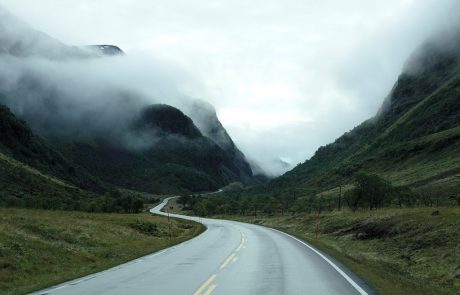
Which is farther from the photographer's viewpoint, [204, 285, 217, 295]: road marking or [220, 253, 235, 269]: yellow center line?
[220, 253, 235, 269]: yellow center line

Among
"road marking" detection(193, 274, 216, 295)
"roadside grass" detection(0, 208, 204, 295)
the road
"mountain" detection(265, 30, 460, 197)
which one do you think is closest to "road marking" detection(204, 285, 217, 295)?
the road

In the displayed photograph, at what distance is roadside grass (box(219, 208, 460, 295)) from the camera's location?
647 inches

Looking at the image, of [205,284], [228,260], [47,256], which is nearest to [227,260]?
[228,260]

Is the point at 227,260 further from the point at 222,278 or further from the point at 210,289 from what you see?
the point at 210,289

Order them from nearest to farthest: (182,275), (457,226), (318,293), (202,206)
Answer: (318,293)
(182,275)
(457,226)
(202,206)

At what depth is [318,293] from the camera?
1215cm

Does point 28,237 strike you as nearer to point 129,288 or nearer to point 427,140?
point 129,288

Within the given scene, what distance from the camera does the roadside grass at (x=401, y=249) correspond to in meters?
16.4

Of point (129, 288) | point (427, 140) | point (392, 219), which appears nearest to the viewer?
point (129, 288)

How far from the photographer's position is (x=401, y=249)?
96.7 ft

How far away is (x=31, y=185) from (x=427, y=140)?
402 feet

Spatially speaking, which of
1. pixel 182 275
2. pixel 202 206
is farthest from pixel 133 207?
pixel 182 275

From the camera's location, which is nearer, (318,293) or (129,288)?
(318,293)

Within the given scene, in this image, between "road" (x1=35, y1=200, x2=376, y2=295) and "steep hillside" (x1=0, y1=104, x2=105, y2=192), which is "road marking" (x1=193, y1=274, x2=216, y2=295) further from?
"steep hillside" (x1=0, y1=104, x2=105, y2=192)
